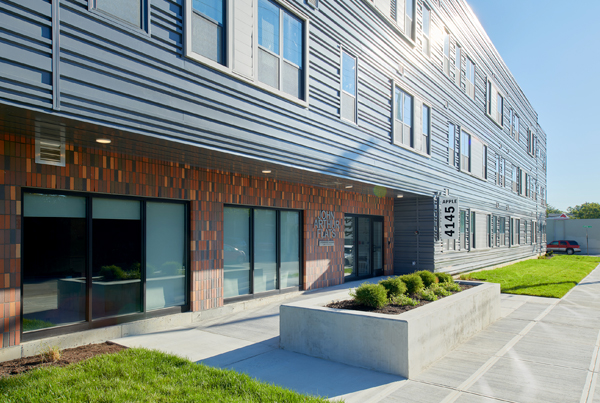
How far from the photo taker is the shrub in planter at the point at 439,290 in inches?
318

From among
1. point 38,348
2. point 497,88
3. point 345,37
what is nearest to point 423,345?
point 38,348

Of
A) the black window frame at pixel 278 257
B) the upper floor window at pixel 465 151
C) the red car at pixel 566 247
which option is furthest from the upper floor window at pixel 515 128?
the black window frame at pixel 278 257

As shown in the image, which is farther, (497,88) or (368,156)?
(497,88)

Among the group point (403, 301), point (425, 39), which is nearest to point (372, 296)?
point (403, 301)

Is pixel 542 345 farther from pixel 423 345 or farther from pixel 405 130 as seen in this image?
pixel 405 130

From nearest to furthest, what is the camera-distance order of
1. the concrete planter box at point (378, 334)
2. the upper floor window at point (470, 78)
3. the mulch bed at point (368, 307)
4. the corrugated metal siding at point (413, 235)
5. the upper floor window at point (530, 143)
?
the concrete planter box at point (378, 334) → the mulch bed at point (368, 307) → the corrugated metal siding at point (413, 235) → the upper floor window at point (470, 78) → the upper floor window at point (530, 143)

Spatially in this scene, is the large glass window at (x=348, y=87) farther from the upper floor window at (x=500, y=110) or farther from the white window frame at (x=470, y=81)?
the upper floor window at (x=500, y=110)

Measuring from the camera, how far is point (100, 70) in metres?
5.29

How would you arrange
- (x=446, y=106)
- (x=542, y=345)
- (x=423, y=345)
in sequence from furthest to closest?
(x=446, y=106) < (x=542, y=345) < (x=423, y=345)

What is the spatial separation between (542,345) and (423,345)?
2.72 metres

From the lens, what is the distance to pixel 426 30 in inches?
607

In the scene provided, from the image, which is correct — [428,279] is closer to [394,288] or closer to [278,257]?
[394,288]

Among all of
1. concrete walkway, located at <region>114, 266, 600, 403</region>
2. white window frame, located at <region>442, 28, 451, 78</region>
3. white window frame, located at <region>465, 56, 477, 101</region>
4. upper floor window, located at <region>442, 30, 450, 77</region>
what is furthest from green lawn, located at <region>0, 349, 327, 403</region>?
white window frame, located at <region>465, 56, 477, 101</region>

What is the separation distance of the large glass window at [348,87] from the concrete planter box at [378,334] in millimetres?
5157
